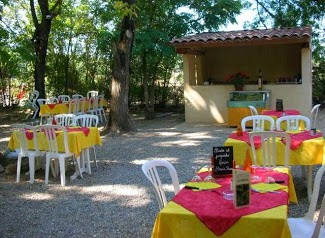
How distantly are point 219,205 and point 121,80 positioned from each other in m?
7.93

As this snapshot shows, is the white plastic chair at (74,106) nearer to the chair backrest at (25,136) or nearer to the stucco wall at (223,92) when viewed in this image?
the stucco wall at (223,92)

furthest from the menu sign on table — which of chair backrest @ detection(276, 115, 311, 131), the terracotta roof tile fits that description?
the terracotta roof tile

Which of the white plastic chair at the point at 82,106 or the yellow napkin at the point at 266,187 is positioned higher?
the white plastic chair at the point at 82,106

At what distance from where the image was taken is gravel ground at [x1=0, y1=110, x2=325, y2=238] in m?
4.22

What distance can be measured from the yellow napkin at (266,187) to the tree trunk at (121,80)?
7481mm

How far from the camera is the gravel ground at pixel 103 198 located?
4219 millimetres

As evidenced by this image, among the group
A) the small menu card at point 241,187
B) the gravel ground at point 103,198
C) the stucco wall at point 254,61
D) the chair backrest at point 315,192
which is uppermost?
the stucco wall at point 254,61

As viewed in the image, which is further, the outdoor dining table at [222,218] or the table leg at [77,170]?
the table leg at [77,170]

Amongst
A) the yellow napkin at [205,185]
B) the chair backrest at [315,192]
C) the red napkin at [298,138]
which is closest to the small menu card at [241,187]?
the yellow napkin at [205,185]

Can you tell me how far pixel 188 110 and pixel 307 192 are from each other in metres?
7.26

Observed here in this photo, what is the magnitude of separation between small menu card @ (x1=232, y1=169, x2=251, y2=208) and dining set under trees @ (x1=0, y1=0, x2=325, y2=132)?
26.6 feet

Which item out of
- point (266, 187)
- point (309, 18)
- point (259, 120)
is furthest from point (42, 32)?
point (266, 187)

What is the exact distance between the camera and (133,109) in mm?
16016

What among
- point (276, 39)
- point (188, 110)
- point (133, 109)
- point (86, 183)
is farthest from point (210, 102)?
point (86, 183)
